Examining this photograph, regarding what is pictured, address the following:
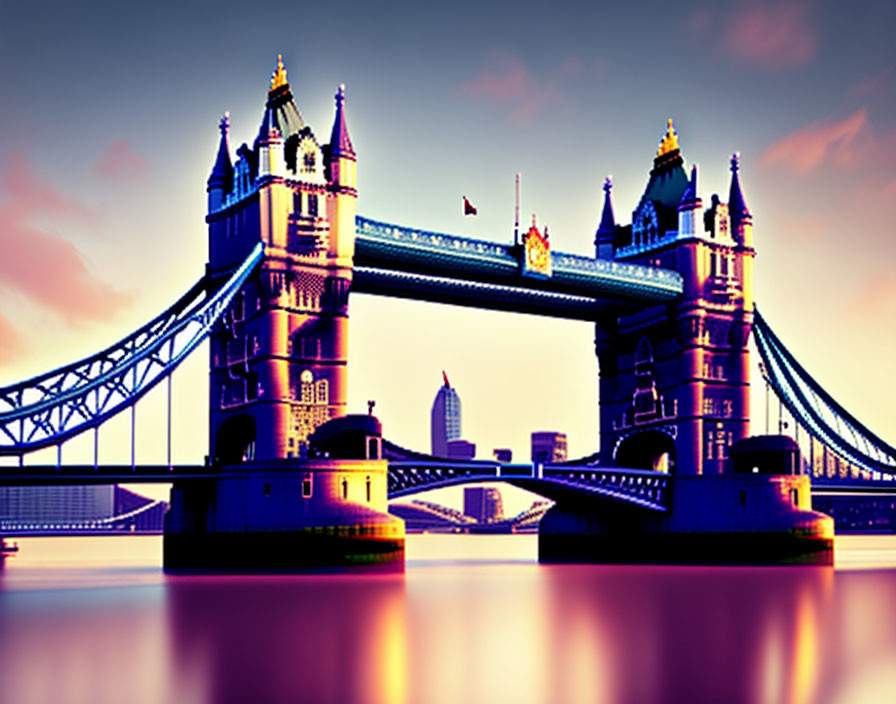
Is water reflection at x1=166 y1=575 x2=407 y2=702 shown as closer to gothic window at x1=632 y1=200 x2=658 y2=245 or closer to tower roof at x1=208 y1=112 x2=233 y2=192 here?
tower roof at x1=208 y1=112 x2=233 y2=192

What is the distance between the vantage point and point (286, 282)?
6438cm

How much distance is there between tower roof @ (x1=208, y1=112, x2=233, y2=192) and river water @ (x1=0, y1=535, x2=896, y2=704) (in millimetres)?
22853

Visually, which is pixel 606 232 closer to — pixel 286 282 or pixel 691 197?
pixel 691 197

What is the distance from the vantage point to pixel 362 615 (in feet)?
133

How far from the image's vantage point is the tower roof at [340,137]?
67375 mm

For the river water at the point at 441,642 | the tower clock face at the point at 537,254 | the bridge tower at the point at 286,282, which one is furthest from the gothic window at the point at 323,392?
the tower clock face at the point at 537,254

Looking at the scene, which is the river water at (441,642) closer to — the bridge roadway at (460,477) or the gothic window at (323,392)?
the bridge roadway at (460,477)

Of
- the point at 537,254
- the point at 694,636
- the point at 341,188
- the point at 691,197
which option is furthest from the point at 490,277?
the point at 694,636

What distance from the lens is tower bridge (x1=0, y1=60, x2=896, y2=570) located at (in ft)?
200

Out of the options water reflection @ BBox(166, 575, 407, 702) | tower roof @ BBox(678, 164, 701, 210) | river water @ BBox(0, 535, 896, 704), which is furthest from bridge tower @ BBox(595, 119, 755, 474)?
water reflection @ BBox(166, 575, 407, 702)

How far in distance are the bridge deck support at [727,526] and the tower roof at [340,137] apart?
26.9m

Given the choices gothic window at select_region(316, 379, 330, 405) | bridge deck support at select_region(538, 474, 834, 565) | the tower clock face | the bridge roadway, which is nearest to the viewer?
the bridge roadway

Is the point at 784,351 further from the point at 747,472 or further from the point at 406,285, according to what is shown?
the point at 406,285

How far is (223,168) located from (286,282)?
10.0 m
